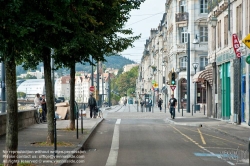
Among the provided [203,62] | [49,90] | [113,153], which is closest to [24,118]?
[49,90]

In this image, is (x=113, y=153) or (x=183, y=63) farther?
(x=183, y=63)

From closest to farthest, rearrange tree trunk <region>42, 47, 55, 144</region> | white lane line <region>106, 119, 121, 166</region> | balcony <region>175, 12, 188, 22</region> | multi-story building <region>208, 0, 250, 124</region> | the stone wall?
white lane line <region>106, 119, 121, 166</region> < tree trunk <region>42, 47, 55, 144</region> < the stone wall < multi-story building <region>208, 0, 250, 124</region> < balcony <region>175, 12, 188, 22</region>

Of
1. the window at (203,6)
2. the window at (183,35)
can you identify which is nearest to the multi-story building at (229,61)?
the window at (203,6)

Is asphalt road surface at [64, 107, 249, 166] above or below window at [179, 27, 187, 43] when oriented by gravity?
below

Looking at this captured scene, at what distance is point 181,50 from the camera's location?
76500 millimetres

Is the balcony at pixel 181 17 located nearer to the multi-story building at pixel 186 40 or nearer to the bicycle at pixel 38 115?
the multi-story building at pixel 186 40

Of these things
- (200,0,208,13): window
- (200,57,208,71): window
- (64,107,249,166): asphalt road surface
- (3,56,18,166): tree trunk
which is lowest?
(64,107,249,166): asphalt road surface

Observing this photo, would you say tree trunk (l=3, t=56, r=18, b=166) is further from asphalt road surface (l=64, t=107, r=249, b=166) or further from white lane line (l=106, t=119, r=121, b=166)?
white lane line (l=106, t=119, r=121, b=166)

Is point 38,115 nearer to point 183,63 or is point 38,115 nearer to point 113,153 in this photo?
point 113,153

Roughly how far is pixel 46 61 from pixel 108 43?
4.31 metres

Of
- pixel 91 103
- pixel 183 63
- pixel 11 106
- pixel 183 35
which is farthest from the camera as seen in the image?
pixel 183 63

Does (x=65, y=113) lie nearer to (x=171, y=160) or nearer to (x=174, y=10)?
(x=171, y=160)

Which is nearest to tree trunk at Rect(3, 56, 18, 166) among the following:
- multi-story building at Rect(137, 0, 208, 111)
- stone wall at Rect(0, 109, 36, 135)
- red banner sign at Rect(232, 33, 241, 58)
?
stone wall at Rect(0, 109, 36, 135)

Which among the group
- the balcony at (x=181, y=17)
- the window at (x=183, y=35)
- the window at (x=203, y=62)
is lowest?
the window at (x=203, y=62)
